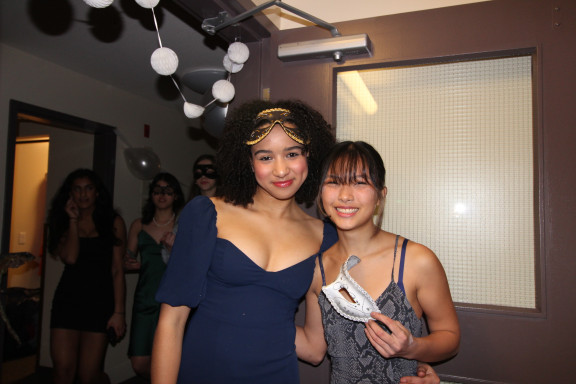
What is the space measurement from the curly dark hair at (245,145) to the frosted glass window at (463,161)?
287 millimetres

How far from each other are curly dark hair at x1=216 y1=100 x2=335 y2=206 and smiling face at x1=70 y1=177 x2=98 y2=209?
2.09m

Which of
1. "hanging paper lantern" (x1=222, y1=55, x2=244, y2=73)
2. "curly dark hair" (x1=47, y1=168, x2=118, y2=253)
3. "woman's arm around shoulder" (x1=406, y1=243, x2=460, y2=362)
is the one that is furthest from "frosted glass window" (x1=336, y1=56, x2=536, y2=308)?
"curly dark hair" (x1=47, y1=168, x2=118, y2=253)

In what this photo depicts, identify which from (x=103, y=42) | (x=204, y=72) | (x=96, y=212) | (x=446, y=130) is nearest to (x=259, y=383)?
(x=446, y=130)

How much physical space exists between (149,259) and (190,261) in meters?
2.18

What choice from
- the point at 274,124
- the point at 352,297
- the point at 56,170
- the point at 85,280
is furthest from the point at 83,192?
the point at 352,297

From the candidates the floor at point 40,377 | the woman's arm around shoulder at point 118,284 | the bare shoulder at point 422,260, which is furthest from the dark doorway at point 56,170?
the bare shoulder at point 422,260

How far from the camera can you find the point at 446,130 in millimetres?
1763

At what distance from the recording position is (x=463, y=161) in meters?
1.72

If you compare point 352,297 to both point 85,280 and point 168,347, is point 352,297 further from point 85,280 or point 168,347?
point 85,280

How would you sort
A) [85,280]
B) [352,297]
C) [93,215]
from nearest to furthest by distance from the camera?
1. [352,297]
2. [85,280]
3. [93,215]

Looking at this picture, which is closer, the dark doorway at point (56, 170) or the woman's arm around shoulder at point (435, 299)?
the woman's arm around shoulder at point (435, 299)

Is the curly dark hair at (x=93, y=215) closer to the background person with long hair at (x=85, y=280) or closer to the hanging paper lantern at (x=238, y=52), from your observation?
the background person with long hair at (x=85, y=280)

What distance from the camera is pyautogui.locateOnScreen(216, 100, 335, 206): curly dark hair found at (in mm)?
1654

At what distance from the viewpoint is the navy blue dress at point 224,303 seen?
4.72 feet
